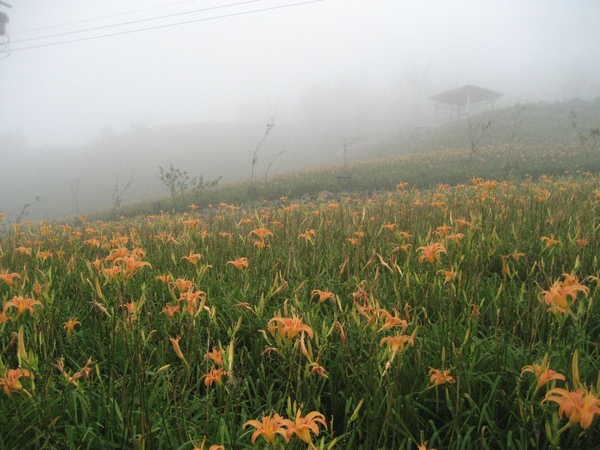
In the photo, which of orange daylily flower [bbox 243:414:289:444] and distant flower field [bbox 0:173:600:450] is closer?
orange daylily flower [bbox 243:414:289:444]

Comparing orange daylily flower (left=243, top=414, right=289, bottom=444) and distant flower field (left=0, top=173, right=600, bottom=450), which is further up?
orange daylily flower (left=243, top=414, right=289, bottom=444)

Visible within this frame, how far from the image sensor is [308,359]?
1307mm

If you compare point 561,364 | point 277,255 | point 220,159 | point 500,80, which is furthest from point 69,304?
point 500,80

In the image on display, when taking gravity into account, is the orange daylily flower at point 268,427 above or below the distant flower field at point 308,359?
above

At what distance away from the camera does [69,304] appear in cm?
219

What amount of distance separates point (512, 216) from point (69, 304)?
3.85m

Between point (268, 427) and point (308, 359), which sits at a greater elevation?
point (268, 427)

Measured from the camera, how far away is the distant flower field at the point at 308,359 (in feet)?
3.70

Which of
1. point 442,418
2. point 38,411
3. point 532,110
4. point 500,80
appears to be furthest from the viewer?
point 500,80

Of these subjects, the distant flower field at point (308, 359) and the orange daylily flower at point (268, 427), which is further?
the distant flower field at point (308, 359)

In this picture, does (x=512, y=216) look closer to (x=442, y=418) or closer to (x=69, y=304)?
(x=442, y=418)

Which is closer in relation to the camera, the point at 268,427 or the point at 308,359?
the point at 268,427

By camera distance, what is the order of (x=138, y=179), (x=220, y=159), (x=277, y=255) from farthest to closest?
(x=220, y=159) → (x=138, y=179) → (x=277, y=255)

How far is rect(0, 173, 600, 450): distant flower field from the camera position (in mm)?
1128
